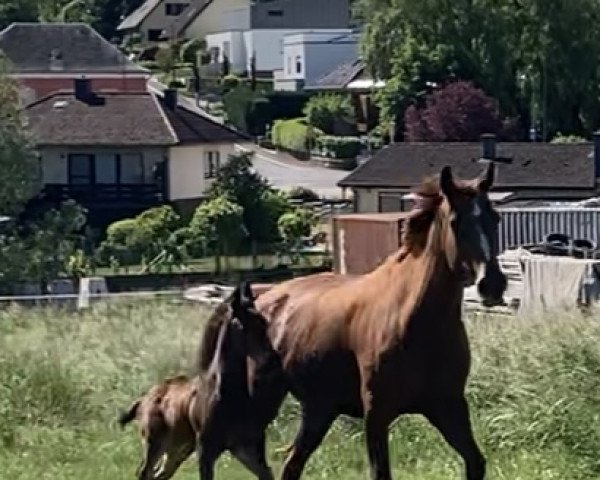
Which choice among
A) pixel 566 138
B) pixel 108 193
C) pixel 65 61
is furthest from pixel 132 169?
pixel 65 61

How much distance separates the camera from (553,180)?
5262cm

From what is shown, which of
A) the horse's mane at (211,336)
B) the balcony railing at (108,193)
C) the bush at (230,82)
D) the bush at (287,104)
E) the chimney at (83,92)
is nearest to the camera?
the horse's mane at (211,336)

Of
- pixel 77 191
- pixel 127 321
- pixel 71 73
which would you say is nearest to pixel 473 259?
pixel 127 321

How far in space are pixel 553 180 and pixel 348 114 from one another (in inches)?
1228

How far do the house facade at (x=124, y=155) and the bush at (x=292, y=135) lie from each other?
14.1 meters

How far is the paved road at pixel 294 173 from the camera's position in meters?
68.2

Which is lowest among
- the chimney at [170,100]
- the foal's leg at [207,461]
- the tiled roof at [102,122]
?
the foal's leg at [207,461]

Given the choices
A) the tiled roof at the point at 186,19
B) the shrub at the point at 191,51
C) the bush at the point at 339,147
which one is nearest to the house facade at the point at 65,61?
the bush at the point at 339,147

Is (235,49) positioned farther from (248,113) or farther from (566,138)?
(566,138)

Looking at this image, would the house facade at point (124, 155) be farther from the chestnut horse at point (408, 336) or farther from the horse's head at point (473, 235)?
the horse's head at point (473, 235)

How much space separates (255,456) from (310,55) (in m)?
85.5

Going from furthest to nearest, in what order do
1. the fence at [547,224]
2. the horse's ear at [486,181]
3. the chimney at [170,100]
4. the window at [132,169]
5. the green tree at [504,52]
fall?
the green tree at [504,52] → the chimney at [170,100] → the window at [132,169] → the fence at [547,224] → the horse's ear at [486,181]

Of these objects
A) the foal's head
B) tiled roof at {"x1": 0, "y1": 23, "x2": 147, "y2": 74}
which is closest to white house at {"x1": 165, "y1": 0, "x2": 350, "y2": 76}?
tiled roof at {"x1": 0, "y1": 23, "x2": 147, "y2": 74}

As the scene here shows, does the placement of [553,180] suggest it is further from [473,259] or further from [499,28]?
[473,259]
